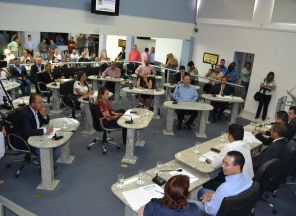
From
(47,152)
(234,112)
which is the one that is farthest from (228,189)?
(234,112)

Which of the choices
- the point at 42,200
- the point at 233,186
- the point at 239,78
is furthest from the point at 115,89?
the point at 233,186

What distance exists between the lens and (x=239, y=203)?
2.79 m

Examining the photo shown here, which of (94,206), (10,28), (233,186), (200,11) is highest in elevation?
(200,11)

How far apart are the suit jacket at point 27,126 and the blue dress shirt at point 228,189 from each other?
2869 millimetres

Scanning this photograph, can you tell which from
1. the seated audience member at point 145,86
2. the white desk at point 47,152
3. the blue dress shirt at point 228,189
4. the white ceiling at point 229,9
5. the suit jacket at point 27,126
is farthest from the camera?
the white ceiling at point 229,9

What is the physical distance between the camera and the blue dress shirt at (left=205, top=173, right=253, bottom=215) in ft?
9.69

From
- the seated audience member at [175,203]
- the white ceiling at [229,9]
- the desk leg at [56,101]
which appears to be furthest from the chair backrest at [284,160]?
the white ceiling at [229,9]

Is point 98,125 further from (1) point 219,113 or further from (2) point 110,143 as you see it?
(1) point 219,113

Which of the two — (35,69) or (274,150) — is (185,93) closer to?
(274,150)

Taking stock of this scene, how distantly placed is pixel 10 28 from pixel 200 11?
707cm

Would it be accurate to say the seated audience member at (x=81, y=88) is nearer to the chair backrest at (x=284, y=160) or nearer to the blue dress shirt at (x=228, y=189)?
the chair backrest at (x=284, y=160)

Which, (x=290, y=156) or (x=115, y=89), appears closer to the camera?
(x=290, y=156)

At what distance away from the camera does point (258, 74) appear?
31.3 feet

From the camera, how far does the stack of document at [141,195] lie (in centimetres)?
300
